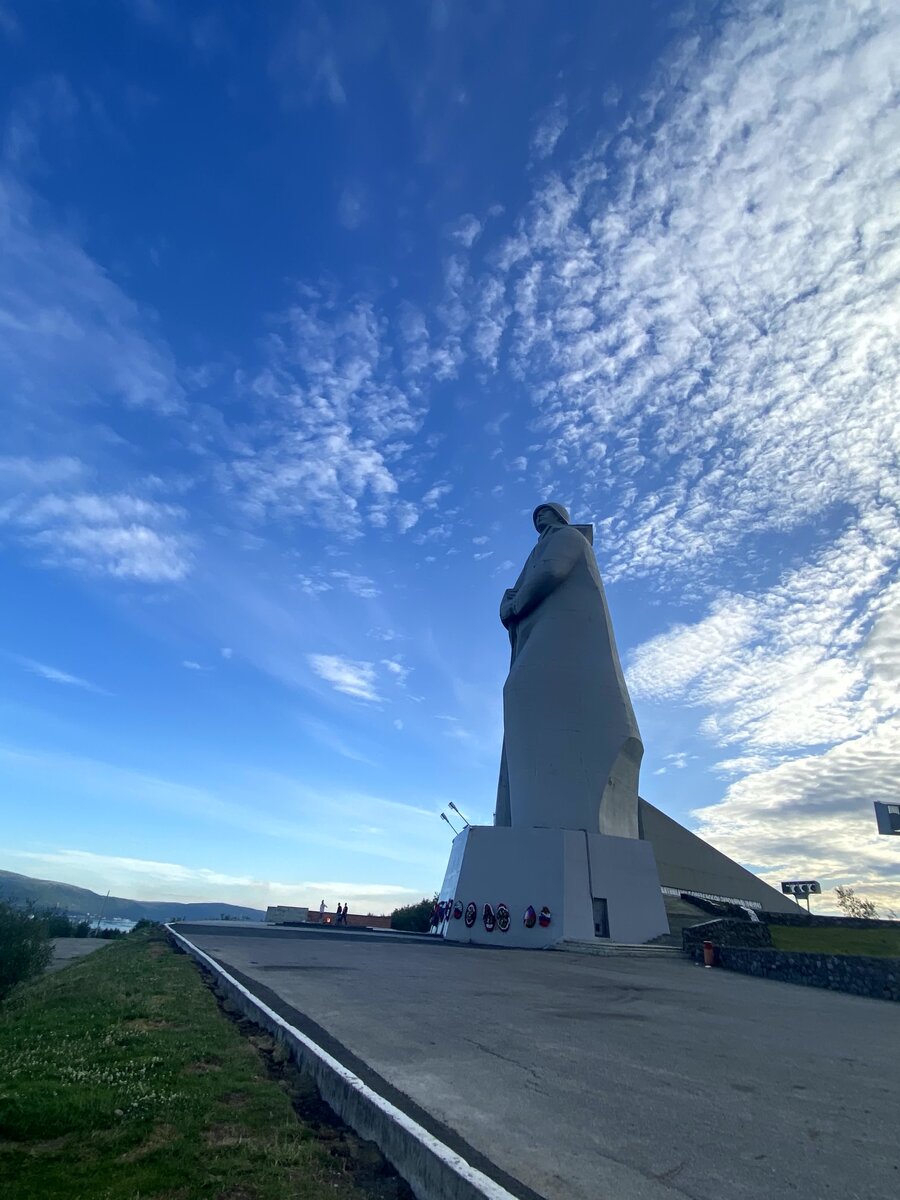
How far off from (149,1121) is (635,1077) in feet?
11.4

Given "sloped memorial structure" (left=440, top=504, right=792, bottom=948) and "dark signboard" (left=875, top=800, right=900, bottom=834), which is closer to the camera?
"dark signboard" (left=875, top=800, right=900, bottom=834)

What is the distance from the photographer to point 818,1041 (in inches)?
320

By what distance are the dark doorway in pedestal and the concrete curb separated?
2195 cm

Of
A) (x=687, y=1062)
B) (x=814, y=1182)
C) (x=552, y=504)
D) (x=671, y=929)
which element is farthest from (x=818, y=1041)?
(x=552, y=504)

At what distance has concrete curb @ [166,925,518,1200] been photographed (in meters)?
3.28

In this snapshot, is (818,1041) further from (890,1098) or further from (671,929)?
(671,929)

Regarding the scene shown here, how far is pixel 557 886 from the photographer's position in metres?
25.6

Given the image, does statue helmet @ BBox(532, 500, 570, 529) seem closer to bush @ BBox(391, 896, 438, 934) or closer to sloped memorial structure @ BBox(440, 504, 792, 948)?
sloped memorial structure @ BBox(440, 504, 792, 948)

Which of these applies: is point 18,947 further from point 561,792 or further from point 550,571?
point 550,571

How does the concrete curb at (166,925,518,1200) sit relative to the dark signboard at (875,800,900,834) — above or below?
below

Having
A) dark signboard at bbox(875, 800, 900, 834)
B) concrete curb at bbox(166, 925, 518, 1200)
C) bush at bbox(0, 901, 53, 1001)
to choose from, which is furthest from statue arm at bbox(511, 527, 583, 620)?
concrete curb at bbox(166, 925, 518, 1200)

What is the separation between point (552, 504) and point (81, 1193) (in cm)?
3571

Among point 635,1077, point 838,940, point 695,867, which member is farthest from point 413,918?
point 635,1077

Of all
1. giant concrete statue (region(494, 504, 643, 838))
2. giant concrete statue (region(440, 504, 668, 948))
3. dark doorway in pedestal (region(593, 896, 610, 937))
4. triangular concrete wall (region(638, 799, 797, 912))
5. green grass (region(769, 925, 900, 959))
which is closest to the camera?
green grass (region(769, 925, 900, 959))
